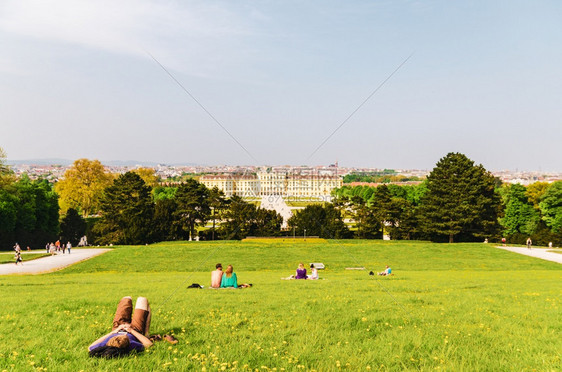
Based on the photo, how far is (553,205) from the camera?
5775 centimetres

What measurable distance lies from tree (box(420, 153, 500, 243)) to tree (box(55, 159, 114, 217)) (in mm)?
49871

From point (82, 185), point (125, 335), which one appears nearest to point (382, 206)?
point (82, 185)

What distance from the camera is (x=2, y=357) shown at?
5.70 meters

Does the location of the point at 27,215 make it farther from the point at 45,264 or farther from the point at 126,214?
the point at 45,264

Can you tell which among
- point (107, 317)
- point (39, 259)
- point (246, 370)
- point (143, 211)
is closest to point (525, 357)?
point (246, 370)

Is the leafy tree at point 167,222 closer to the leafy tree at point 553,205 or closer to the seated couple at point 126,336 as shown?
the seated couple at point 126,336

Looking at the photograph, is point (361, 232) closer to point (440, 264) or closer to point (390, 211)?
point (390, 211)

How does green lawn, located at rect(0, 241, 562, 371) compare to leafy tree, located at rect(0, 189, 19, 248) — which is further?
leafy tree, located at rect(0, 189, 19, 248)

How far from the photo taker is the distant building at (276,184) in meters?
116

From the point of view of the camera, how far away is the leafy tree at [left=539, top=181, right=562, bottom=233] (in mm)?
56522

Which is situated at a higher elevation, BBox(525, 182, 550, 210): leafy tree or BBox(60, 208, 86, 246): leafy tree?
BBox(525, 182, 550, 210): leafy tree

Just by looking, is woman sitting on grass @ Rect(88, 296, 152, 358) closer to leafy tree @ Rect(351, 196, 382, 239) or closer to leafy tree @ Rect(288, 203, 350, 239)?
leafy tree @ Rect(288, 203, 350, 239)

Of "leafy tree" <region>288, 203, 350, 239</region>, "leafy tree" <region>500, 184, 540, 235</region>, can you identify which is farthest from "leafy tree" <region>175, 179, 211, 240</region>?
"leafy tree" <region>500, 184, 540, 235</region>

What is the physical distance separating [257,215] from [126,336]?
48297 mm
